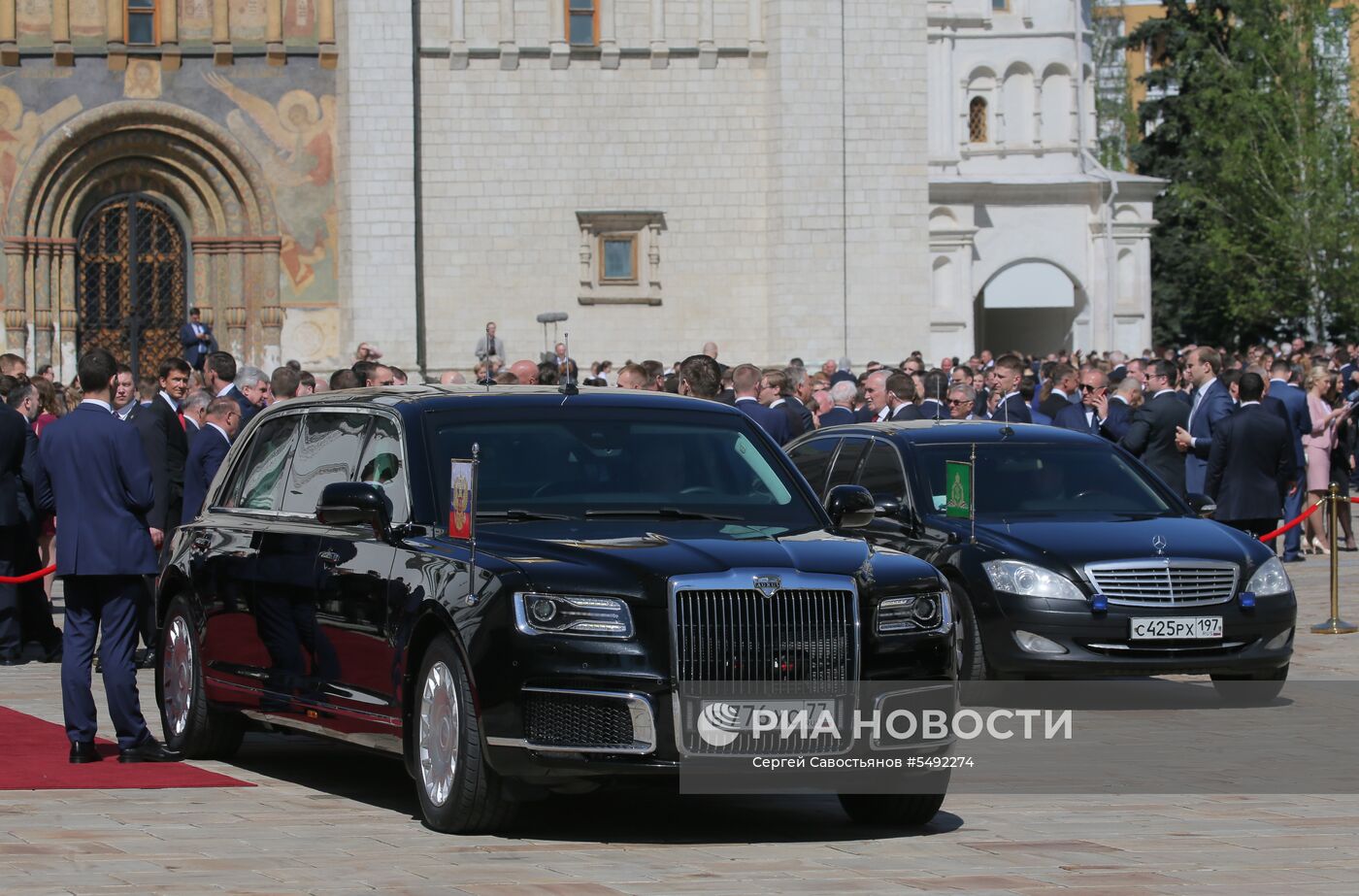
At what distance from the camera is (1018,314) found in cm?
6119

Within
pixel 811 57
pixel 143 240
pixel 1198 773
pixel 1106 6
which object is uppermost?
pixel 1106 6

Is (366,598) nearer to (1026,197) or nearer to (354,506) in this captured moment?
(354,506)

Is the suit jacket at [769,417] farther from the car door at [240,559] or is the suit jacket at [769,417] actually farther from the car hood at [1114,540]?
the car door at [240,559]

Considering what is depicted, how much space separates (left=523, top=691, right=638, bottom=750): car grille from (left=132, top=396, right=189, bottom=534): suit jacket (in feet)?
25.0

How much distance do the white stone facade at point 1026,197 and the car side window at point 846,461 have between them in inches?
1611

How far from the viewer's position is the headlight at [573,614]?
893cm

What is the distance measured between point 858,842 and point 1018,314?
52.7m

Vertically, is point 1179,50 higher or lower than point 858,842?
higher

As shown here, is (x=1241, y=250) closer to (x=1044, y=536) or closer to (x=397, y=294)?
(x=397, y=294)

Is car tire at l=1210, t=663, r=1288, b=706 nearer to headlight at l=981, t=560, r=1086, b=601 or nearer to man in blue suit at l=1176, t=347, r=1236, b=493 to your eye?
headlight at l=981, t=560, r=1086, b=601

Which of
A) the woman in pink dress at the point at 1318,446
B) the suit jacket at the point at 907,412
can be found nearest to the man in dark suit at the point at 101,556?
the suit jacket at the point at 907,412

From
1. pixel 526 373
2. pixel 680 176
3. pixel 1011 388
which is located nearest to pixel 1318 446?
pixel 1011 388

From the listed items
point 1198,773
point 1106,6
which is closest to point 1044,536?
point 1198,773

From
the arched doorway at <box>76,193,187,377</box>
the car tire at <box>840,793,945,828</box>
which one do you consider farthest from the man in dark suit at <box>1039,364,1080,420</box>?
the arched doorway at <box>76,193,187,377</box>
